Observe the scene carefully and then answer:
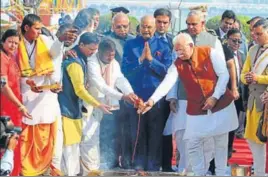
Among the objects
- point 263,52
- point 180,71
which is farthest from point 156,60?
point 263,52

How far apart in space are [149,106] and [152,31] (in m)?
0.55

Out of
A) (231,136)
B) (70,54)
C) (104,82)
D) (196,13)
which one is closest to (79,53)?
(70,54)

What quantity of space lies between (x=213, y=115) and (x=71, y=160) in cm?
111

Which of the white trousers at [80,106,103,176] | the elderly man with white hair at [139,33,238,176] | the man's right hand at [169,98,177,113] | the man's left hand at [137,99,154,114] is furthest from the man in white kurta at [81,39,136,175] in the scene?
the man's right hand at [169,98,177,113]

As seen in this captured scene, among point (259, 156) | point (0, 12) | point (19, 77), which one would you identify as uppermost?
Answer: point (0, 12)

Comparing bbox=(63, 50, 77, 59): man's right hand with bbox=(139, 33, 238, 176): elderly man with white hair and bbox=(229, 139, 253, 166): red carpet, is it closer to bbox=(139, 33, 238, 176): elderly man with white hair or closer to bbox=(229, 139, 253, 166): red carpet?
bbox=(139, 33, 238, 176): elderly man with white hair

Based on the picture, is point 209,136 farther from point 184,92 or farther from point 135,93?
point 135,93

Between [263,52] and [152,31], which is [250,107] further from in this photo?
[152,31]

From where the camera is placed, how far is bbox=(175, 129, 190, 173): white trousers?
7840 millimetres

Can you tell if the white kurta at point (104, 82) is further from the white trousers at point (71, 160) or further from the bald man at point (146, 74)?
the white trousers at point (71, 160)

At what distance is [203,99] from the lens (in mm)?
7699

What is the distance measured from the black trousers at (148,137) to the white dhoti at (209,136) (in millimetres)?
213

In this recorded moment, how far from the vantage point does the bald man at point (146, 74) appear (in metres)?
7.63

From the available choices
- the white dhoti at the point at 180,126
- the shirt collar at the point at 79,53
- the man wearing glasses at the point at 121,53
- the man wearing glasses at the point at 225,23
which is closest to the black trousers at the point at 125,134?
the man wearing glasses at the point at 121,53
